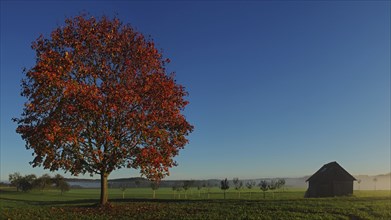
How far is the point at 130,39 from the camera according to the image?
28.6 metres

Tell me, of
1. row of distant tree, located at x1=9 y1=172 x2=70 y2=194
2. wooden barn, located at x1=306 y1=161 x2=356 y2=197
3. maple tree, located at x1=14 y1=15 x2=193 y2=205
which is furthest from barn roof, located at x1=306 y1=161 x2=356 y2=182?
row of distant tree, located at x1=9 y1=172 x2=70 y2=194

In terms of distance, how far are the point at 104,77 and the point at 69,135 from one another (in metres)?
5.80

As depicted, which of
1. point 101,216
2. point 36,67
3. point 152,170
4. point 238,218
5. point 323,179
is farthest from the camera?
point 323,179

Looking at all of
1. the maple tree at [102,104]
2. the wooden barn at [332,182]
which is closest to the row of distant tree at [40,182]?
the wooden barn at [332,182]

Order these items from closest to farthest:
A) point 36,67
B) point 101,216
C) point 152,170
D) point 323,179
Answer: point 101,216 < point 36,67 < point 152,170 < point 323,179

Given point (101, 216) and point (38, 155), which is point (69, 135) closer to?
point (38, 155)

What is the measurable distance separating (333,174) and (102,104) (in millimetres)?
61933

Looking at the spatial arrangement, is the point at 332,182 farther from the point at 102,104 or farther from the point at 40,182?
the point at 40,182

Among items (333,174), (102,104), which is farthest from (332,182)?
(102,104)

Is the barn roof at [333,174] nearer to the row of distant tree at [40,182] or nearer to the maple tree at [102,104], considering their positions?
the maple tree at [102,104]

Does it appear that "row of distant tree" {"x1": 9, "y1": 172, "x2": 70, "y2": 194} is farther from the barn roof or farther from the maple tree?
the maple tree

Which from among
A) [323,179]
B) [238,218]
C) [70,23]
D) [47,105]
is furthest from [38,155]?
[323,179]

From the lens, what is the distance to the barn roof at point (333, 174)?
73562 mm

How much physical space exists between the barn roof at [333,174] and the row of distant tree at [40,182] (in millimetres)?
69564
